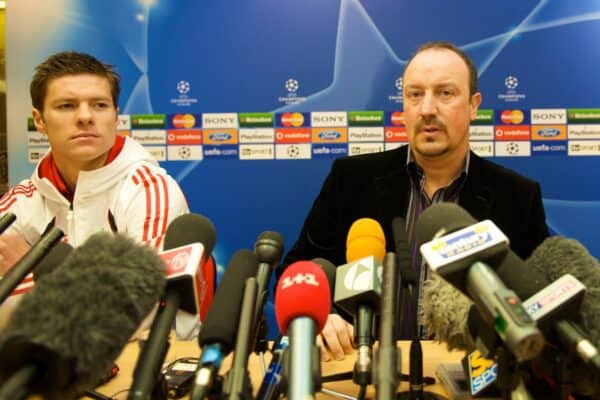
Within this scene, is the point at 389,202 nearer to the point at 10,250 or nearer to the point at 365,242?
the point at 365,242

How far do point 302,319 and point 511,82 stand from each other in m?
2.63

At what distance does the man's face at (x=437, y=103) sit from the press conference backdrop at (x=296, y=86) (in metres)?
1.14

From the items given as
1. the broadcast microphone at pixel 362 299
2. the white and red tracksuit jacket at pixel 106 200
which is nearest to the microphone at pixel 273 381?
the broadcast microphone at pixel 362 299

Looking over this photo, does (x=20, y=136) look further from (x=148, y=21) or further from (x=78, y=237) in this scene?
(x=78, y=237)

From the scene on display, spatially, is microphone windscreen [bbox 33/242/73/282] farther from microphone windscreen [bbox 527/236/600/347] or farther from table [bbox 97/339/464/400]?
microphone windscreen [bbox 527/236/600/347]

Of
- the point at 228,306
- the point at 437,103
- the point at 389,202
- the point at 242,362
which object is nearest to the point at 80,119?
the point at 389,202

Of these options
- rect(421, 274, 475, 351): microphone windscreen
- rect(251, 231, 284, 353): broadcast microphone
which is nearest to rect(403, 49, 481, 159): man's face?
rect(421, 274, 475, 351): microphone windscreen

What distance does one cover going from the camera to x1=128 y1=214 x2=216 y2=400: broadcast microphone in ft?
1.87

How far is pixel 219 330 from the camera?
0.65m

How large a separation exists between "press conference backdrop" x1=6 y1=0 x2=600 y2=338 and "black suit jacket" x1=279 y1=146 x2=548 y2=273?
0.97 meters

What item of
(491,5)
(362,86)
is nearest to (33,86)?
(362,86)

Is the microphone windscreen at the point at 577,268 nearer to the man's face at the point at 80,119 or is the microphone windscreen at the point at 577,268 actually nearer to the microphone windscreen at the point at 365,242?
the microphone windscreen at the point at 365,242

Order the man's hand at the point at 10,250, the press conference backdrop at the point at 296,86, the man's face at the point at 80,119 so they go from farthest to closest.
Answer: the press conference backdrop at the point at 296,86
the man's face at the point at 80,119
the man's hand at the point at 10,250

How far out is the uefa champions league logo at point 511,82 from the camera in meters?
2.92
